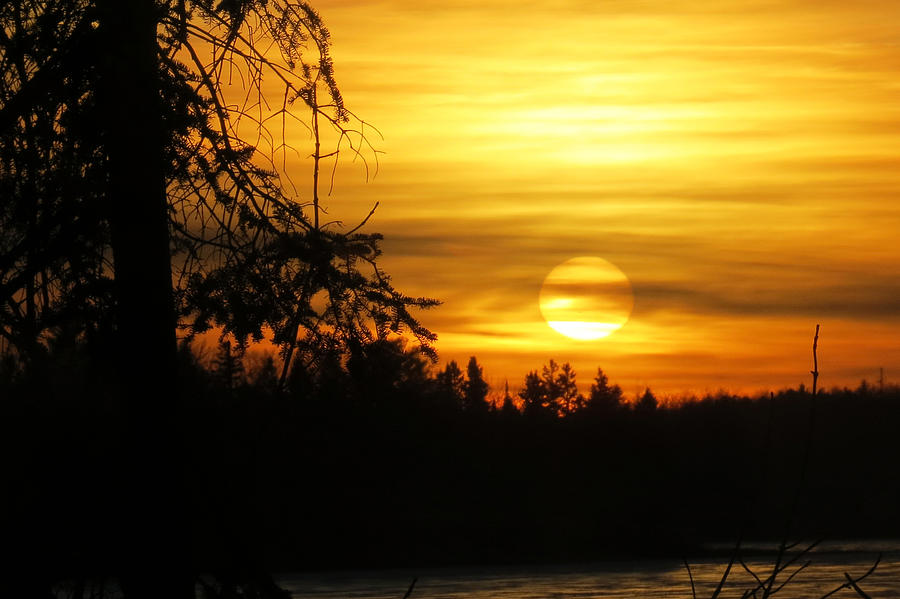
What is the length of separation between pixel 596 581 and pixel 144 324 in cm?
4415

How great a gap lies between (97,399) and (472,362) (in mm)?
142557

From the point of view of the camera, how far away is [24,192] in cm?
665

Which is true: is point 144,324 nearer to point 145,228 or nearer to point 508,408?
point 145,228

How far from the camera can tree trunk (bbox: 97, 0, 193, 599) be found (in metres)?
6.79

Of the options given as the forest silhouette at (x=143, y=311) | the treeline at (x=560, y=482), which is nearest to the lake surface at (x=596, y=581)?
the treeline at (x=560, y=482)

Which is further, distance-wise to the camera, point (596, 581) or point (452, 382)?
point (452, 382)

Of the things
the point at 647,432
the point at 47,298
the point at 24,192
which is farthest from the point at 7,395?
the point at 647,432

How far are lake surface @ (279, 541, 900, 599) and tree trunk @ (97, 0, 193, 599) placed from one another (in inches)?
1280

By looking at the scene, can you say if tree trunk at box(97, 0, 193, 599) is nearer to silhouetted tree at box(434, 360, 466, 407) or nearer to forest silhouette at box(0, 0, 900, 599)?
forest silhouette at box(0, 0, 900, 599)

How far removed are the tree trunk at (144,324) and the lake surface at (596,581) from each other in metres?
32.5

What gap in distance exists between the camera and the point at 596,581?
49125mm

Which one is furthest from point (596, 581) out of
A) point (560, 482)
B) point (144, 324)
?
point (144, 324)

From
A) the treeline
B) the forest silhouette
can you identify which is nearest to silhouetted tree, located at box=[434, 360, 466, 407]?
the treeline

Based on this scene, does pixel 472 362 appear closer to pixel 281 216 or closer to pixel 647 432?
pixel 647 432
